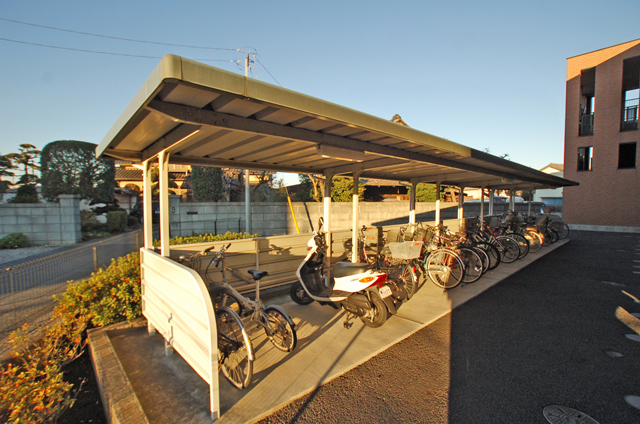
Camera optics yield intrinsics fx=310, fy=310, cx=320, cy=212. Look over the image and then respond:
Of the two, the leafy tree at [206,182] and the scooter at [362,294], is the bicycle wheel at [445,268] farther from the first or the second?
the leafy tree at [206,182]

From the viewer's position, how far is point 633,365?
9.15ft

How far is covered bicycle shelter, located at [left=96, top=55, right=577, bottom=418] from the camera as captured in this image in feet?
6.59

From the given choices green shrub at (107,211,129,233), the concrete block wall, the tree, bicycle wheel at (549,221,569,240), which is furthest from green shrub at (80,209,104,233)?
bicycle wheel at (549,221,569,240)

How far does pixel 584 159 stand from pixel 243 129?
2110 cm

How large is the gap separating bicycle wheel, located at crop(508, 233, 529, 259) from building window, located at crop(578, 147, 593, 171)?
1353cm

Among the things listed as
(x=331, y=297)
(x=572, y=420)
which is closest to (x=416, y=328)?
(x=331, y=297)

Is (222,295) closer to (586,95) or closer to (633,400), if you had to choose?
(633,400)

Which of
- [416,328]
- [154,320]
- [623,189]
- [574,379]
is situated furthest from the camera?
[623,189]


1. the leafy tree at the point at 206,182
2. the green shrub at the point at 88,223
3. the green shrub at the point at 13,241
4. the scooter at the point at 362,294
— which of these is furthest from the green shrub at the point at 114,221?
the scooter at the point at 362,294

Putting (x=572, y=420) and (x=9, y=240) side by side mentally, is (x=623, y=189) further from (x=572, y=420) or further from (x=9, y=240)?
(x=9, y=240)

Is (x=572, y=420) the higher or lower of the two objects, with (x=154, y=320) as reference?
lower

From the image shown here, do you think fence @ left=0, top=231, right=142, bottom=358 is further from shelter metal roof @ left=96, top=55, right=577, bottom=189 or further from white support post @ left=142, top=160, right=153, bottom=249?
shelter metal roof @ left=96, top=55, right=577, bottom=189

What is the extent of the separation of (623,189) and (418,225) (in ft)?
49.9

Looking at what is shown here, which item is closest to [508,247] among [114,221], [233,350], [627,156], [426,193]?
[233,350]
